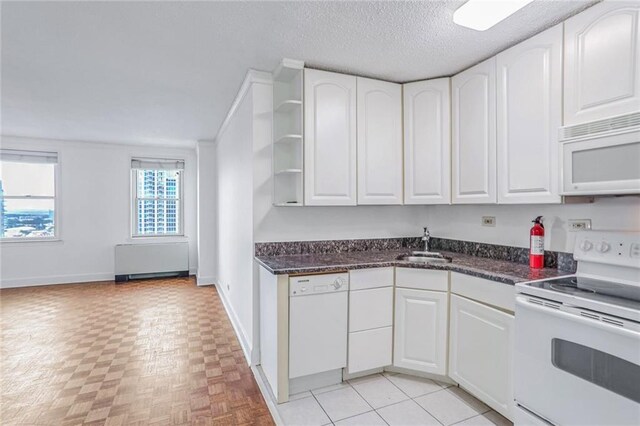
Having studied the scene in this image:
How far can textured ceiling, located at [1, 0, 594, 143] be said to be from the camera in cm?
183

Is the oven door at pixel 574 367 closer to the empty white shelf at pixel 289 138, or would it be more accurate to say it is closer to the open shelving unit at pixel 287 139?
the open shelving unit at pixel 287 139

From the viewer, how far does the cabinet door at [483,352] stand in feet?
6.00

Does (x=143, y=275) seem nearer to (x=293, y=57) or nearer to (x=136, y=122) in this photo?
(x=136, y=122)

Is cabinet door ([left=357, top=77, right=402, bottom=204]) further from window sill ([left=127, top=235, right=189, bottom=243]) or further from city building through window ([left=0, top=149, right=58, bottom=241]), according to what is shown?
city building through window ([left=0, top=149, right=58, bottom=241])

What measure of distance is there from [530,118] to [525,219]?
720 millimetres

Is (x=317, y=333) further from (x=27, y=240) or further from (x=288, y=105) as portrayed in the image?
(x=27, y=240)

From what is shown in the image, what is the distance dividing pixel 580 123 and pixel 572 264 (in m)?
0.85

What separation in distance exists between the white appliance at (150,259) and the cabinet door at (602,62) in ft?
18.8

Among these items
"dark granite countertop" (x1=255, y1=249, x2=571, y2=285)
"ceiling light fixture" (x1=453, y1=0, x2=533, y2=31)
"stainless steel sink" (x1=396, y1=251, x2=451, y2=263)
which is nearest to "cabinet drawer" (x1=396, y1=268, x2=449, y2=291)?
"dark granite countertop" (x1=255, y1=249, x2=571, y2=285)

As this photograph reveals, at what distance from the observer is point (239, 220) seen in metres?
3.21

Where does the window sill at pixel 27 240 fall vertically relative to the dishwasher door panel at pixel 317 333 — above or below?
above

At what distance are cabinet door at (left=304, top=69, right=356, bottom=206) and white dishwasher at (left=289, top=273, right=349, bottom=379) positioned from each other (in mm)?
625

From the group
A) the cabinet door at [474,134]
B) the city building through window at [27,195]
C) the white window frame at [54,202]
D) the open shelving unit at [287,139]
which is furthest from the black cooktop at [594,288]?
the city building through window at [27,195]

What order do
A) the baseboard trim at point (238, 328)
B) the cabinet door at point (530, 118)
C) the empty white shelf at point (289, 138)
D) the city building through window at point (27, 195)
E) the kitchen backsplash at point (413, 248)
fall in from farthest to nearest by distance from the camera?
1. the city building through window at point (27, 195)
2. the baseboard trim at point (238, 328)
3. the empty white shelf at point (289, 138)
4. the kitchen backsplash at point (413, 248)
5. the cabinet door at point (530, 118)
